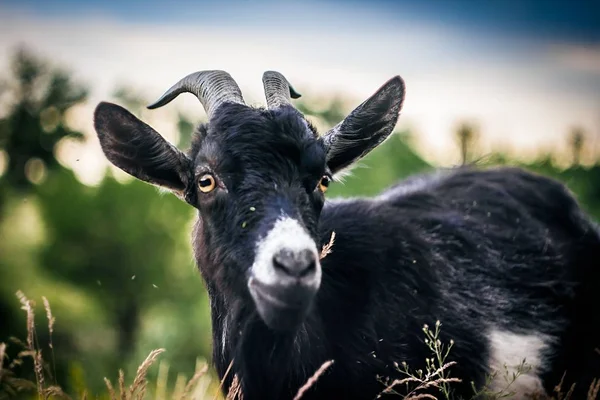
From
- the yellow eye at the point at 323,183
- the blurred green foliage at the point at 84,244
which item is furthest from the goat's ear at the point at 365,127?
the blurred green foliage at the point at 84,244

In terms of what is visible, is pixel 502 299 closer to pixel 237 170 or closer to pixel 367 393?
pixel 367 393

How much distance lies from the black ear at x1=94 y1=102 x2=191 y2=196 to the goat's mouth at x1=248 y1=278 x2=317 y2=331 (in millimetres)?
1024

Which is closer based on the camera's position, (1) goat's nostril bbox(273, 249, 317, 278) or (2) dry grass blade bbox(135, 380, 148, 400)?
(1) goat's nostril bbox(273, 249, 317, 278)

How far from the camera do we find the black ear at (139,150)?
4.09 meters

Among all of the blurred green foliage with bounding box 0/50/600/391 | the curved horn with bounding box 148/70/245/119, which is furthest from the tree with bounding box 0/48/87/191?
the curved horn with bounding box 148/70/245/119

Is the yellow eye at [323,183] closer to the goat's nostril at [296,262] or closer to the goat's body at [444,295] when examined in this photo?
the goat's body at [444,295]

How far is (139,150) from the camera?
4176mm

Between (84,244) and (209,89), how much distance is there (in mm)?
29104

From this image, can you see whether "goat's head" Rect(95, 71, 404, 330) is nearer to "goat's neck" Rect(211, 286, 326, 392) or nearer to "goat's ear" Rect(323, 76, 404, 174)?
"goat's ear" Rect(323, 76, 404, 174)

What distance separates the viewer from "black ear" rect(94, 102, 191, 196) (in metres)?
4.09

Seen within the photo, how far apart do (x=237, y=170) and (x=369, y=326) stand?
52.2 inches

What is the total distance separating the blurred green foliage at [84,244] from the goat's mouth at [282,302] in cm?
2656

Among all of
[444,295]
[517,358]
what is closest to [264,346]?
[444,295]

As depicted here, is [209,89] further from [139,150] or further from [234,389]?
[234,389]
